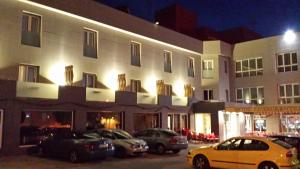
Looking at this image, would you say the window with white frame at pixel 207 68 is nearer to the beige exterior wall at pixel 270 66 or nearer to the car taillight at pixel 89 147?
the beige exterior wall at pixel 270 66

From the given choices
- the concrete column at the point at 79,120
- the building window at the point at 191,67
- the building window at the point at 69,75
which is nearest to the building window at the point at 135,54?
the building window at the point at 69,75

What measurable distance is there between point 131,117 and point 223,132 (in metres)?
9.98

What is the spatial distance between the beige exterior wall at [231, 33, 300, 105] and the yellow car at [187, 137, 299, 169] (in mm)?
21167

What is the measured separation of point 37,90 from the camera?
17.8m

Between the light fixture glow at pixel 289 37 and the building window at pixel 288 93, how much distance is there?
14.0ft

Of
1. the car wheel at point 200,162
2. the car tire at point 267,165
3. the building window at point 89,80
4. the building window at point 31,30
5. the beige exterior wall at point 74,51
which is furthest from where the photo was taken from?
the building window at point 89,80

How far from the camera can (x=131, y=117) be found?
23.2 meters

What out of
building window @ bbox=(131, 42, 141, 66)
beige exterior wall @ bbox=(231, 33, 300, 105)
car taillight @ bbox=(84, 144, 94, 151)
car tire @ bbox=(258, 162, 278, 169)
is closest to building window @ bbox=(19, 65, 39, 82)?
car taillight @ bbox=(84, 144, 94, 151)

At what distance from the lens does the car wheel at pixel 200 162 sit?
43.2 ft

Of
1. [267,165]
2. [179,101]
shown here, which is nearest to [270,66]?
[179,101]

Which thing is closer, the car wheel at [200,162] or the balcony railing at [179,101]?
the car wheel at [200,162]

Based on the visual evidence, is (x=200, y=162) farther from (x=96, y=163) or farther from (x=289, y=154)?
(x=96, y=163)

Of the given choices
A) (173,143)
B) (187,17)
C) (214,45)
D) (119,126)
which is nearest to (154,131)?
(173,143)

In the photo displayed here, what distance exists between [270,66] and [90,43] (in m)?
19.2
